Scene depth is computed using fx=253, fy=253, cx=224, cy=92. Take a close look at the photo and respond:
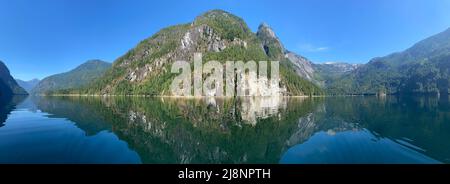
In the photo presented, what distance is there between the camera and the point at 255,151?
25.6m

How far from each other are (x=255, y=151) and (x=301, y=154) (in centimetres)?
446

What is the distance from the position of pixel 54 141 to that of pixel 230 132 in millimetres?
21533
